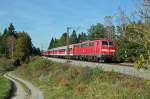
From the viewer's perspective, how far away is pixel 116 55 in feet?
175

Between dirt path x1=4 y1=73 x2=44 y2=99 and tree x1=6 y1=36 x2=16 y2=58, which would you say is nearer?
dirt path x1=4 y1=73 x2=44 y2=99

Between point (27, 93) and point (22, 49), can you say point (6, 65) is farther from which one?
point (27, 93)

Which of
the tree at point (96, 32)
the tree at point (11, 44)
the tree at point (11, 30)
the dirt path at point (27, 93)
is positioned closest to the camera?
the dirt path at point (27, 93)

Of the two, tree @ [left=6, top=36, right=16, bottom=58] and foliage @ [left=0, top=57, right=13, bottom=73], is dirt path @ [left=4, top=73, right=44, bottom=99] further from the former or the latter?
tree @ [left=6, top=36, right=16, bottom=58]

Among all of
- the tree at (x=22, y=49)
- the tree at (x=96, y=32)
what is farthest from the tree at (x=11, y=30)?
the tree at (x=96, y=32)

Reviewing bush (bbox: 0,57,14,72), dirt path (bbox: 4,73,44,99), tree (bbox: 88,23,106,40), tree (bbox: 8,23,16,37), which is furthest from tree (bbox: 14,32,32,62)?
dirt path (bbox: 4,73,44,99)

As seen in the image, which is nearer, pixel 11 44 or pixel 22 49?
pixel 22 49

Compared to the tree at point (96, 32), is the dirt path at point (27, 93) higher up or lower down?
lower down

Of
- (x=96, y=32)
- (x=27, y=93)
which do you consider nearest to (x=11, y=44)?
(x=96, y=32)

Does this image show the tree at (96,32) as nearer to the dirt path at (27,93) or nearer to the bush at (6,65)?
the bush at (6,65)

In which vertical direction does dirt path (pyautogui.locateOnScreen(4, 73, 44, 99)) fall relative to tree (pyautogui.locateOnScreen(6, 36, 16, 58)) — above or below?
below

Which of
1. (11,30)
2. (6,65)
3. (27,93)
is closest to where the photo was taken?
(27,93)

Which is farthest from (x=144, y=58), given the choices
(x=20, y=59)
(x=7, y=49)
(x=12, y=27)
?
(x=12, y=27)

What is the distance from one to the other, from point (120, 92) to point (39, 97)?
21.6 meters
